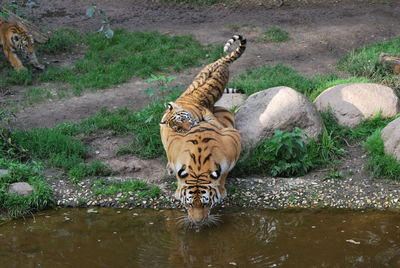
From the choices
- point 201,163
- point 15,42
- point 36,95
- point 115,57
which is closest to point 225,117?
point 201,163

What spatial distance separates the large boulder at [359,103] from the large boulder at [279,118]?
50 centimetres

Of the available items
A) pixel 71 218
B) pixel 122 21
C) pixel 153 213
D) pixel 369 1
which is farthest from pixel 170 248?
pixel 369 1

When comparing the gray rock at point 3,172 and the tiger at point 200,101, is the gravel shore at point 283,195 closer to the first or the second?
the gray rock at point 3,172

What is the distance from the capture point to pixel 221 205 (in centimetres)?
579

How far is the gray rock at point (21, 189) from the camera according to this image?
230 inches

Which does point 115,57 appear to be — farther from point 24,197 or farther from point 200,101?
point 24,197

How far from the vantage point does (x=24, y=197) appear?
5.79 meters

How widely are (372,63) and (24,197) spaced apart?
501 cm

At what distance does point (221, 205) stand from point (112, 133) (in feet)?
6.73

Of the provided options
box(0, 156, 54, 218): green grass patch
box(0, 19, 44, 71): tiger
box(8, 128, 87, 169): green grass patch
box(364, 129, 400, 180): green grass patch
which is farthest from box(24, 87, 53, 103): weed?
box(364, 129, 400, 180): green grass patch

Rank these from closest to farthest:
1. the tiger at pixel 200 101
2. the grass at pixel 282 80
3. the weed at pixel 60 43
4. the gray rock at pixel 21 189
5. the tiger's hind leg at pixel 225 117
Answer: the gray rock at pixel 21 189 → the tiger at pixel 200 101 → the tiger's hind leg at pixel 225 117 → the grass at pixel 282 80 → the weed at pixel 60 43

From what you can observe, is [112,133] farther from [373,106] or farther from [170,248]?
[373,106]

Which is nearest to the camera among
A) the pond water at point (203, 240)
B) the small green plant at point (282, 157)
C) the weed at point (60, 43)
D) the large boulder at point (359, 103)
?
the pond water at point (203, 240)

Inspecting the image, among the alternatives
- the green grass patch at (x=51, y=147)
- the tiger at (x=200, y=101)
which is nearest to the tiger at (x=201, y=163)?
the tiger at (x=200, y=101)
